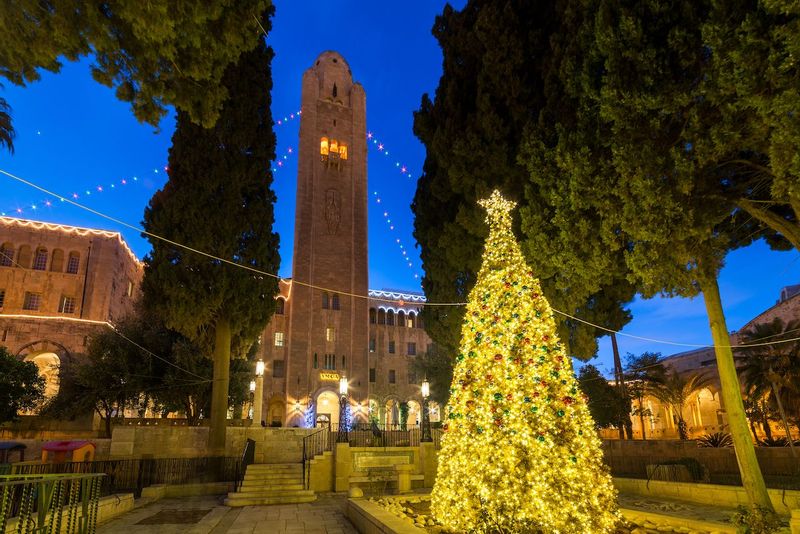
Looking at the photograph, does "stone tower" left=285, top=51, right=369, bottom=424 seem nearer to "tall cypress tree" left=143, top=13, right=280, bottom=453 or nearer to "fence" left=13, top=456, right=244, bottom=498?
"tall cypress tree" left=143, top=13, right=280, bottom=453

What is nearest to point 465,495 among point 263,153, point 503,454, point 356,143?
point 503,454

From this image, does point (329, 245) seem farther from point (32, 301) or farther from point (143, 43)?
point (143, 43)

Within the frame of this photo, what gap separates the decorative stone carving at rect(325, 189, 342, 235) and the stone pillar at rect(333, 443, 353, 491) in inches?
1036

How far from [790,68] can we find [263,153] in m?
15.3

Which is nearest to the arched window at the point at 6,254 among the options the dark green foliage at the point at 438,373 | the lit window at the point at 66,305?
the lit window at the point at 66,305

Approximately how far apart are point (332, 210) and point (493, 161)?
29.1 meters

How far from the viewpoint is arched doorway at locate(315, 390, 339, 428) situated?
36469mm

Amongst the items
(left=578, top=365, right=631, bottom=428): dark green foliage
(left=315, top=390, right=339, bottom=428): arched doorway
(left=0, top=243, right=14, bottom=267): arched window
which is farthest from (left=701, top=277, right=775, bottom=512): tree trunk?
(left=0, top=243, right=14, bottom=267): arched window

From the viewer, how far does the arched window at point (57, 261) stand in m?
32.0

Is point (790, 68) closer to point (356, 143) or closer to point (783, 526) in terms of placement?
point (783, 526)

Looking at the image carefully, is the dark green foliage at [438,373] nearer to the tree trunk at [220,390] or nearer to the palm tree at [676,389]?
the palm tree at [676,389]

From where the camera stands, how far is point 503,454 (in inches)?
246

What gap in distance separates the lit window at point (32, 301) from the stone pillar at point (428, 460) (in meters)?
28.9

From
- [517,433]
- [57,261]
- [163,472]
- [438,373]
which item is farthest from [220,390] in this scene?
[57,261]
